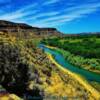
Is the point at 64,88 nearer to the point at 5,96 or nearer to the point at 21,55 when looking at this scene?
the point at 21,55

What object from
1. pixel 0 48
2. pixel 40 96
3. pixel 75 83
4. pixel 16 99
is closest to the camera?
pixel 16 99

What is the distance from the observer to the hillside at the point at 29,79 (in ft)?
80.6

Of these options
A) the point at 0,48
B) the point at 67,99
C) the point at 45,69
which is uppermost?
the point at 0,48

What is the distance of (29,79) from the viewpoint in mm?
26031

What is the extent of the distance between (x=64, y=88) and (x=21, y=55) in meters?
5.53

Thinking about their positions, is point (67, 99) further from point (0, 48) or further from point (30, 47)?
point (30, 47)

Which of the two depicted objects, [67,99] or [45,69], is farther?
[45,69]

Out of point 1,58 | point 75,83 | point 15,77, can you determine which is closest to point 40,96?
point 15,77

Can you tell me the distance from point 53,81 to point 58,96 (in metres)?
2.89

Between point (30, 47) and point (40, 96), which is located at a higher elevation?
point (30, 47)

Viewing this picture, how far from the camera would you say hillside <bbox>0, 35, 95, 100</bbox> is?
80.6 feet

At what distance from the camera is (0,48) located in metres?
26.7

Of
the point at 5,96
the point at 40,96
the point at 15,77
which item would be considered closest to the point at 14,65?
the point at 15,77

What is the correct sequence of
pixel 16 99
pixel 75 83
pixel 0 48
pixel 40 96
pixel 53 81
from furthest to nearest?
pixel 75 83 → pixel 53 81 → pixel 0 48 → pixel 40 96 → pixel 16 99
